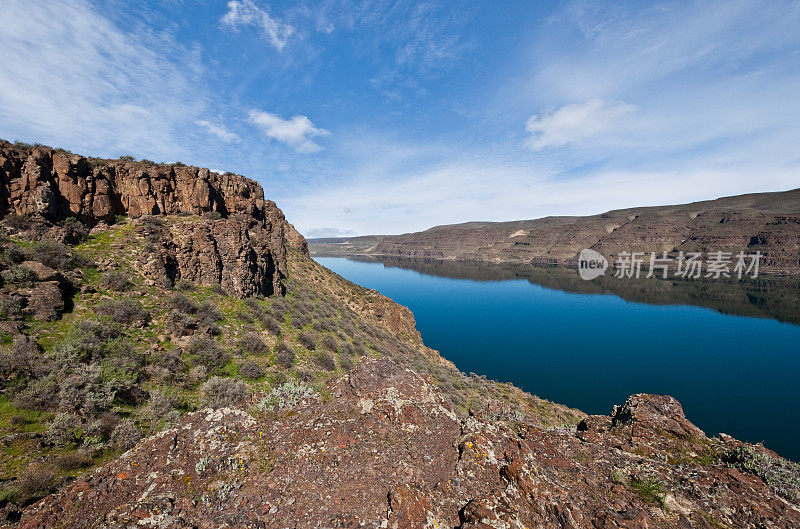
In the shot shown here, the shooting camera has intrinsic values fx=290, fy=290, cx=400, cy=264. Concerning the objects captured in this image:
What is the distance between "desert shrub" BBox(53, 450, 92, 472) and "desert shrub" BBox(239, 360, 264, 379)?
20.4 ft

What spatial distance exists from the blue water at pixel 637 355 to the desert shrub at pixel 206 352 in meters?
37.1

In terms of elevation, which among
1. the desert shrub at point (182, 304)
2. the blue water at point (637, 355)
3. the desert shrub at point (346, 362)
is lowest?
the blue water at point (637, 355)

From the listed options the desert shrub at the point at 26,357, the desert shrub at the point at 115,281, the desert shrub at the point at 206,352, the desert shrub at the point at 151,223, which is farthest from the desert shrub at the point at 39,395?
the desert shrub at the point at 151,223

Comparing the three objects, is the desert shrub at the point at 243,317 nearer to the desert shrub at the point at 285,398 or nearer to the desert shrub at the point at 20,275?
the desert shrub at the point at 20,275

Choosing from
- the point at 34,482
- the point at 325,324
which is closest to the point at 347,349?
the point at 325,324

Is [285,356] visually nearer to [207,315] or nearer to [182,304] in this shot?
[207,315]

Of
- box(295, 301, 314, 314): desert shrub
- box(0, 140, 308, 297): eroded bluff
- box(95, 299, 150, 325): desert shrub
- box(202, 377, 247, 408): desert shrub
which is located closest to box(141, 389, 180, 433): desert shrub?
box(202, 377, 247, 408): desert shrub

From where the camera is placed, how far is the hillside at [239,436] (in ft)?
15.3

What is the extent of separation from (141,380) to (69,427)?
9.79 ft

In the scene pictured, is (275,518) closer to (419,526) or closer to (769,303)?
(419,526)

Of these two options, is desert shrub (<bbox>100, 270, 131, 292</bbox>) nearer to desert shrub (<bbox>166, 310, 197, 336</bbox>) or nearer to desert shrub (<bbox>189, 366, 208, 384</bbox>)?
desert shrub (<bbox>166, 310, 197, 336</bbox>)

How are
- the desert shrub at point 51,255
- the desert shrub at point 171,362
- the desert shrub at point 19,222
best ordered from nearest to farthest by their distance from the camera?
the desert shrub at point 171,362, the desert shrub at point 51,255, the desert shrub at point 19,222

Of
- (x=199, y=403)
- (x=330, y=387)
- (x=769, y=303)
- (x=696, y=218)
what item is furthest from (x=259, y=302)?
(x=696, y=218)

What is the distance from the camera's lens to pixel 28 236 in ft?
43.7
